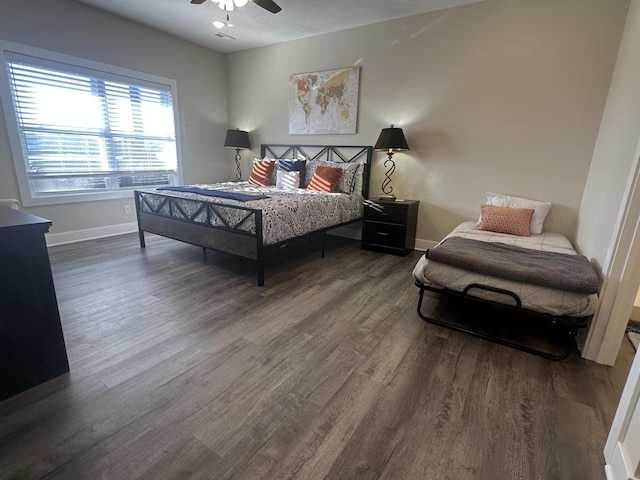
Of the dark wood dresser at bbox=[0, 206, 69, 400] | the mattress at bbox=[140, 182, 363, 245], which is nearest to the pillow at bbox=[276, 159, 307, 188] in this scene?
the mattress at bbox=[140, 182, 363, 245]

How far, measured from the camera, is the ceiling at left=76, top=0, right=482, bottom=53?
3498 mm

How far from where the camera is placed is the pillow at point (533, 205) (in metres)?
3.21

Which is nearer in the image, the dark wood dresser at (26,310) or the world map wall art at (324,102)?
the dark wood dresser at (26,310)

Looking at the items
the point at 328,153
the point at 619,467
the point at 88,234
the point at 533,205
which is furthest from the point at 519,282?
the point at 88,234

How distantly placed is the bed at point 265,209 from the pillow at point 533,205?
1686 mm

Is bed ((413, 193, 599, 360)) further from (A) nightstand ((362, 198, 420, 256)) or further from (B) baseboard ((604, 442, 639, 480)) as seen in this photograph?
(A) nightstand ((362, 198, 420, 256))

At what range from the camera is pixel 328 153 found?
185 inches

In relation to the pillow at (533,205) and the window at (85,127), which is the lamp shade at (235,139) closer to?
the window at (85,127)

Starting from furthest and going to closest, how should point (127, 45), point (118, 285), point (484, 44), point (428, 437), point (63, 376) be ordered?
point (127, 45), point (484, 44), point (118, 285), point (63, 376), point (428, 437)

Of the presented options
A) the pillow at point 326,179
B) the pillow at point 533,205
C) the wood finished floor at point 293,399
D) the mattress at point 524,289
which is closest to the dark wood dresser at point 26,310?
the wood finished floor at point 293,399

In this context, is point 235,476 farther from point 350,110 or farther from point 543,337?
point 350,110

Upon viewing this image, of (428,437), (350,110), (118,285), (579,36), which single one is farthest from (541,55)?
(118,285)

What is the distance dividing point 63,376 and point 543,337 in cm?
298

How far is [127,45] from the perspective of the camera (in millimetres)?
4234
